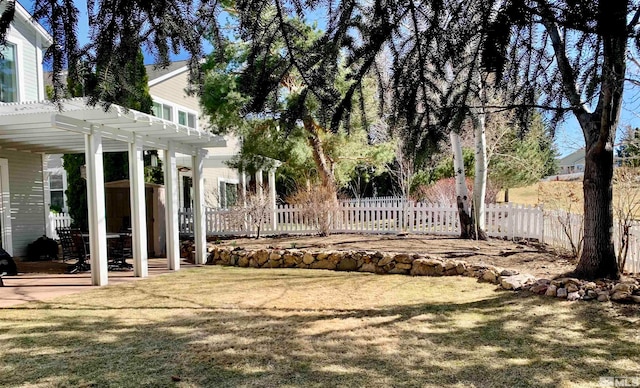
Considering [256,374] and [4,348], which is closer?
[256,374]

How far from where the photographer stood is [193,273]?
8.38 metres

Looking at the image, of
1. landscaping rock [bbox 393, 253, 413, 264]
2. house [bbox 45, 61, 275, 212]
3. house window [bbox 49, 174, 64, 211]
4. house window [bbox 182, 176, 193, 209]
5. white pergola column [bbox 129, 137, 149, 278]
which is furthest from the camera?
house window [bbox 182, 176, 193, 209]

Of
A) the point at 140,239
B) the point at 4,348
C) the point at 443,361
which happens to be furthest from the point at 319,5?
the point at 140,239

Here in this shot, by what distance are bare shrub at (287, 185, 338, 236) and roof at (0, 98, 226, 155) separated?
11.5ft

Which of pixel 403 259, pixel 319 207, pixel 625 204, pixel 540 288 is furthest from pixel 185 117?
pixel 625 204

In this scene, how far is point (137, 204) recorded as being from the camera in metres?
7.77

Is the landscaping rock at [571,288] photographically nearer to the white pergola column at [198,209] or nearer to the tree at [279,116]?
the tree at [279,116]

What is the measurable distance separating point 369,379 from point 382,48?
2.33 metres

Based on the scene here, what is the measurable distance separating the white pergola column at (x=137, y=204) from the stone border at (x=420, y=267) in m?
1.97

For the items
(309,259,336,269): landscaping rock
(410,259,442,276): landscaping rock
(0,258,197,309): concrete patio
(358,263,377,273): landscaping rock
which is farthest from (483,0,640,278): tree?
(0,258,197,309): concrete patio

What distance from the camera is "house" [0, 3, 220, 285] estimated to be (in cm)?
695

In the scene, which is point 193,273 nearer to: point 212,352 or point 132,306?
point 132,306

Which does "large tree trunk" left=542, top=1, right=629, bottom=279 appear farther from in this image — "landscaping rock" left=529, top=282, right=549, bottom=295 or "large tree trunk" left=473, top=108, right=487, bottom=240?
"large tree trunk" left=473, top=108, right=487, bottom=240

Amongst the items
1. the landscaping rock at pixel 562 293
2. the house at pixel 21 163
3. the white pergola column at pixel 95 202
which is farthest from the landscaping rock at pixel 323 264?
the house at pixel 21 163
